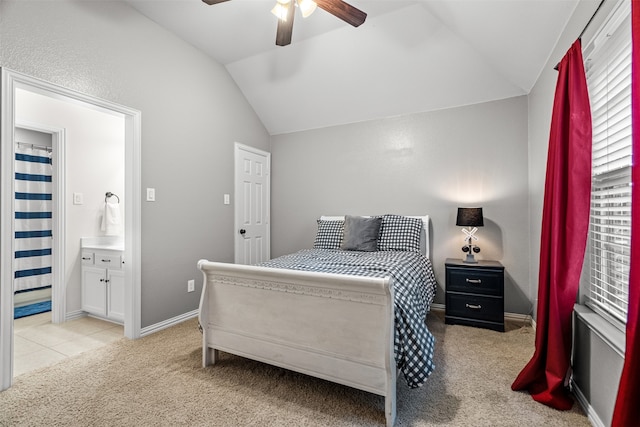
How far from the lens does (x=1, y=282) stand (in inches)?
71.8

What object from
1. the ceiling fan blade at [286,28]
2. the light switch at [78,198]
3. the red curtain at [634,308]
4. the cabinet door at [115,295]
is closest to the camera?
the red curtain at [634,308]

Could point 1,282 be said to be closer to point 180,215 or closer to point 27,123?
point 180,215

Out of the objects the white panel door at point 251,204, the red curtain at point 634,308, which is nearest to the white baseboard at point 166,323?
the white panel door at point 251,204

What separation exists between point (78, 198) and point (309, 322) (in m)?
3.04

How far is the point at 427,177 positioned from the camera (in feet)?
11.5

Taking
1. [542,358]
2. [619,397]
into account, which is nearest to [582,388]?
[542,358]

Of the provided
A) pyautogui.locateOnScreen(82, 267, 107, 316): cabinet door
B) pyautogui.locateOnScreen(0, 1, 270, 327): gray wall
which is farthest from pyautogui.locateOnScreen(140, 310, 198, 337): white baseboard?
pyautogui.locateOnScreen(82, 267, 107, 316): cabinet door

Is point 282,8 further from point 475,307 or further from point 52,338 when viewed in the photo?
point 52,338

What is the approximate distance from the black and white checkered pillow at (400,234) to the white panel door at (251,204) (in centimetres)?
173

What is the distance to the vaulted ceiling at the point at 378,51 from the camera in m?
2.36

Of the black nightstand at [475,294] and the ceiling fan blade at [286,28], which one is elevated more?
the ceiling fan blade at [286,28]

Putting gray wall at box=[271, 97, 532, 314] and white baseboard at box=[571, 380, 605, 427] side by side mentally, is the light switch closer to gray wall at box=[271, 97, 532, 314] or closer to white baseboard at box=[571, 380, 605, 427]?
gray wall at box=[271, 97, 532, 314]

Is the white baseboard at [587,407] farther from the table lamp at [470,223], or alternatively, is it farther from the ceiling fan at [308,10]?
the ceiling fan at [308,10]

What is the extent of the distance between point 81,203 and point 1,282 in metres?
1.68
